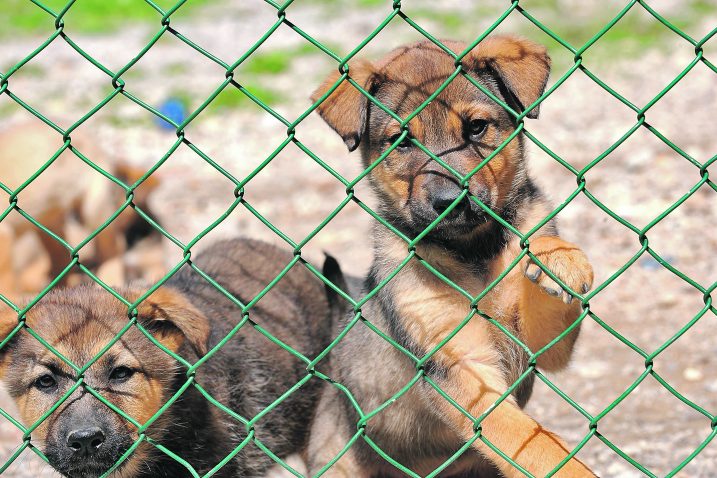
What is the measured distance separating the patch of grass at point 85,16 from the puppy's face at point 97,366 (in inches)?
385

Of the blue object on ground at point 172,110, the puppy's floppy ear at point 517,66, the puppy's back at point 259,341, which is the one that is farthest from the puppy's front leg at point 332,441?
the blue object on ground at point 172,110

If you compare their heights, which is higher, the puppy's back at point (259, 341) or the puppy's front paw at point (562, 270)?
the puppy's front paw at point (562, 270)

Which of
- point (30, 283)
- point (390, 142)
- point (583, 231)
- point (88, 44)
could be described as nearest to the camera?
point (390, 142)

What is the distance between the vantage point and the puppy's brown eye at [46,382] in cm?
404

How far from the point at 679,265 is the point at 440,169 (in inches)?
142

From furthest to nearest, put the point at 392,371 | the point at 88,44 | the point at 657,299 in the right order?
the point at 88,44, the point at 657,299, the point at 392,371

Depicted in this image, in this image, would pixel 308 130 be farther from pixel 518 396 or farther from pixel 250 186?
pixel 518 396

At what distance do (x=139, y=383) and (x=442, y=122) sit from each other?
1650mm

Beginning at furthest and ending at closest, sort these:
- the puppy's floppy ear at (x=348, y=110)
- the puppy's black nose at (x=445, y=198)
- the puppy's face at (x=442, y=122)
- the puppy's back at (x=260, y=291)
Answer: the puppy's back at (x=260, y=291) < the puppy's floppy ear at (x=348, y=110) < the puppy's face at (x=442, y=122) < the puppy's black nose at (x=445, y=198)

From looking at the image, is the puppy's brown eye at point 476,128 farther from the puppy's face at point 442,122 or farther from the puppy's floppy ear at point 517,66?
the puppy's floppy ear at point 517,66

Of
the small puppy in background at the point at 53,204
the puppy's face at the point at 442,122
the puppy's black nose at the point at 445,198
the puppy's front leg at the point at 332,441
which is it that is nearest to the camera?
the puppy's black nose at the point at 445,198

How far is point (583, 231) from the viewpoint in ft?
23.8

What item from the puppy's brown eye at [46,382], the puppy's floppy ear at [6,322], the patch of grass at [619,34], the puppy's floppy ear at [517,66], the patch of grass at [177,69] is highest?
the puppy's floppy ear at [517,66]

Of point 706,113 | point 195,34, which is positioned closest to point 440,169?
point 706,113
